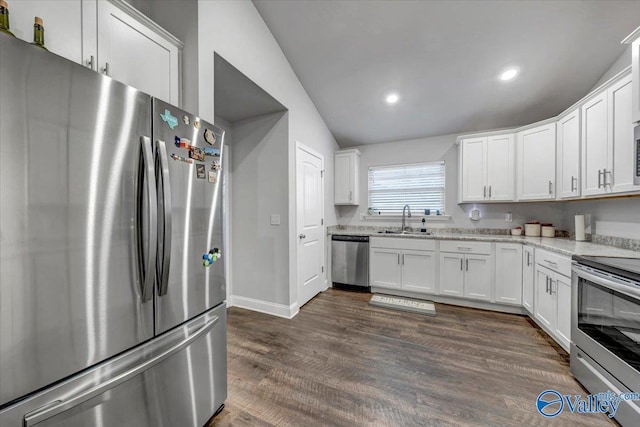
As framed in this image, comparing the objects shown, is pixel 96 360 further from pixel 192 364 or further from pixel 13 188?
pixel 13 188

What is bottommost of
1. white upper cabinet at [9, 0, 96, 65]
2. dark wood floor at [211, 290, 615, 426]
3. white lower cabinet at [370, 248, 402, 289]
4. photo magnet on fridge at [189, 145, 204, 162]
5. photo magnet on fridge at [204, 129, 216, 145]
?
dark wood floor at [211, 290, 615, 426]

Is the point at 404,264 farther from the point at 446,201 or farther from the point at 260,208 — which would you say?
the point at 260,208

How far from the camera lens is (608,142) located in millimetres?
2217

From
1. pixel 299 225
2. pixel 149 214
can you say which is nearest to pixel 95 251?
pixel 149 214

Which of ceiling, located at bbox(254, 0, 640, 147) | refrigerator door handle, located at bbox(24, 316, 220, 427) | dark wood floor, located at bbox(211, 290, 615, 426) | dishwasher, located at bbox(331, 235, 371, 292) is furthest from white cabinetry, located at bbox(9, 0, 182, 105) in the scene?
dishwasher, located at bbox(331, 235, 371, 292)

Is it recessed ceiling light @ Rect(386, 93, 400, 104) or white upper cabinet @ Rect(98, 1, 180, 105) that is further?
recessed ceiling light @ Rect(386, 93, 400, 104)

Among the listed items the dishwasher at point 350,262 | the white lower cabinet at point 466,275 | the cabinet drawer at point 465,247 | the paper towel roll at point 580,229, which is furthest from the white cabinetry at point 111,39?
the paper towel roll at point 580,229

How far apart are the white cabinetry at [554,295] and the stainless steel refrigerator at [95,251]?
9.79ft

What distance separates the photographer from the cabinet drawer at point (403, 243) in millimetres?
3563

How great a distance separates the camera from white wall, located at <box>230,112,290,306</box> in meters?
3.04

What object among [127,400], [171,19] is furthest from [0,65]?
[171,19]

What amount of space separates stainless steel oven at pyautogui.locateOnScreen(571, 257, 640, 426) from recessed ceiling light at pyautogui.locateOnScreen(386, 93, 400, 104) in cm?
268

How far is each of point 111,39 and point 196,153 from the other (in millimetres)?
845

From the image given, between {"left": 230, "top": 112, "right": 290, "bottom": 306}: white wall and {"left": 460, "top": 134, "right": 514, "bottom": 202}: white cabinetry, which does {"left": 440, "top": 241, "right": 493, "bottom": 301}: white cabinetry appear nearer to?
{"left": 460, "top": 134, "right": 514, "bottom": 202}: white cabinetry
